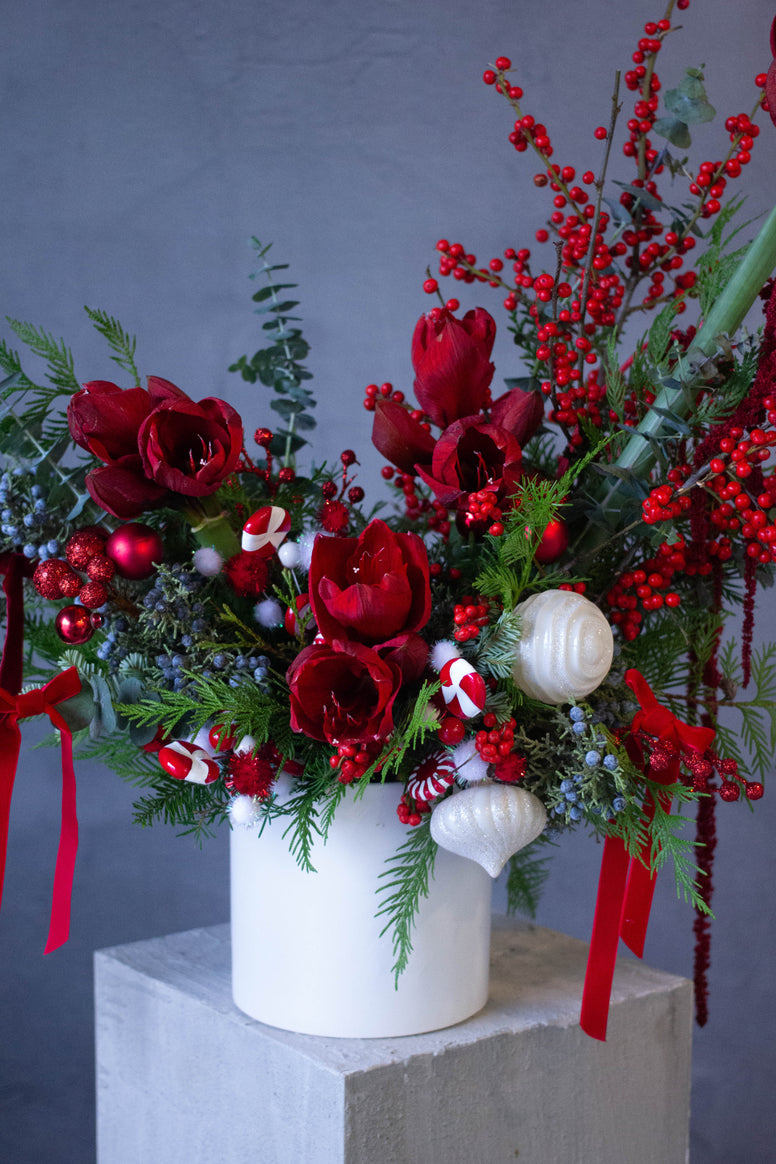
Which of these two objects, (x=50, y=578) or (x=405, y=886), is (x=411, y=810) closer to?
(x=405, y=886)

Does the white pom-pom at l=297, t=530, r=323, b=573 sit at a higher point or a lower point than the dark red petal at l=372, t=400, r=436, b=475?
lower

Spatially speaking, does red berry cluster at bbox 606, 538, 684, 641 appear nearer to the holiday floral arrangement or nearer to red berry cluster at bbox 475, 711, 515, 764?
the holiday floral arrangement

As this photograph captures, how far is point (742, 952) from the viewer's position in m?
1.27

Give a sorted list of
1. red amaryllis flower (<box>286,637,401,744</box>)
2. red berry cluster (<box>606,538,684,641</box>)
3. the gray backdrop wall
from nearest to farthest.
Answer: red amaryllis flower (<box>286,637,401,744</box>)
red berry cluster (<box>606,538,684,641</box>)
the gray backdrop wall

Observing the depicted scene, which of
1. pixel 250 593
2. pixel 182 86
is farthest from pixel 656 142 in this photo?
pixel 250 593

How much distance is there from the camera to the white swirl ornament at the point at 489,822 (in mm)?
502

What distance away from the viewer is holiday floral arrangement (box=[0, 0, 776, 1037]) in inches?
19.7

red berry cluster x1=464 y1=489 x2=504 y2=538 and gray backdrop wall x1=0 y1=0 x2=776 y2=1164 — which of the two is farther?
gray backdrop wall x1=0 y1=0 x2=776 y2=1164

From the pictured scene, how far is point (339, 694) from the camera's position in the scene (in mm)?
495

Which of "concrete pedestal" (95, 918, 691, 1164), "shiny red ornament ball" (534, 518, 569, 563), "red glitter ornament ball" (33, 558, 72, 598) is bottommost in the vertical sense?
"concrete pedestal" (95, 918, 691, 1164)

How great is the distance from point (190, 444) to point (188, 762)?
0.15 metres

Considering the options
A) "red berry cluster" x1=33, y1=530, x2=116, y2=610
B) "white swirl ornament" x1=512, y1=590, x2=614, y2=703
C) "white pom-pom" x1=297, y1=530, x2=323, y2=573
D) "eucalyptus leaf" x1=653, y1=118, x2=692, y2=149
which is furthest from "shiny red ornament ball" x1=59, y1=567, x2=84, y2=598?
"eucalyptus leaf" x1=653, y1=118, x2=692, y2=149

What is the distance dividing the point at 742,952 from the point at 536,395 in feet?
3.06

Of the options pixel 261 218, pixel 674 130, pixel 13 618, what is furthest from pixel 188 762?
pixel 261 218
